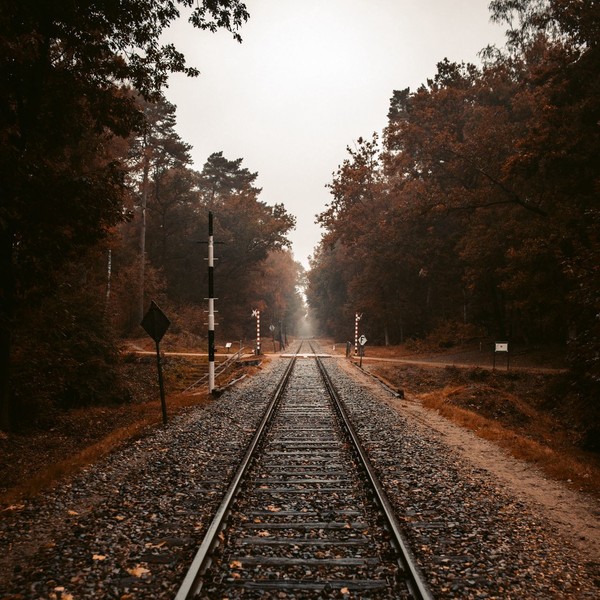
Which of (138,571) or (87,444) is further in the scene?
(87,444)

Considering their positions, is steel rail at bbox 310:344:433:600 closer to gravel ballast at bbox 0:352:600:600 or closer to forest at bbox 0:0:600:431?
gravel ballast at bbox 0:352:600:600

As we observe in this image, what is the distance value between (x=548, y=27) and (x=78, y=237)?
70.4 ft

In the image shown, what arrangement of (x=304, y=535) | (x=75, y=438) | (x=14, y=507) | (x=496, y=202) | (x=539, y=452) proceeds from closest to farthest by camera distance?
1. (x=304, y=535)
2. (x=14, y=507)
3. (x=539, y=452)
4. (x=75, y=438)
5. (x=496, y=202)

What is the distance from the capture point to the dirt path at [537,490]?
16.4ft

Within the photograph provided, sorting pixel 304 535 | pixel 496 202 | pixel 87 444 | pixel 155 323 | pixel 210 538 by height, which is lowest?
pixel 87 444

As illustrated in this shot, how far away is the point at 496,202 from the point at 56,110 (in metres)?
20.7

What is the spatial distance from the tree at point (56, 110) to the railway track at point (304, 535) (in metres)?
5.54

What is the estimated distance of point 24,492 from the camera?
241 inches

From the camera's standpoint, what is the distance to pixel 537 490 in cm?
641

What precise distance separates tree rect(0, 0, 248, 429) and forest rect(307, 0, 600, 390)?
432 inches

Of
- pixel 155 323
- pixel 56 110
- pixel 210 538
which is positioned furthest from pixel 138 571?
pixel 56 110

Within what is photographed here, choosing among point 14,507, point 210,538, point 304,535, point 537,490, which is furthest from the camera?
point 537,490

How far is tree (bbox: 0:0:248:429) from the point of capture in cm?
810

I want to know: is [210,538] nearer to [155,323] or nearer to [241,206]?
[155,323]
